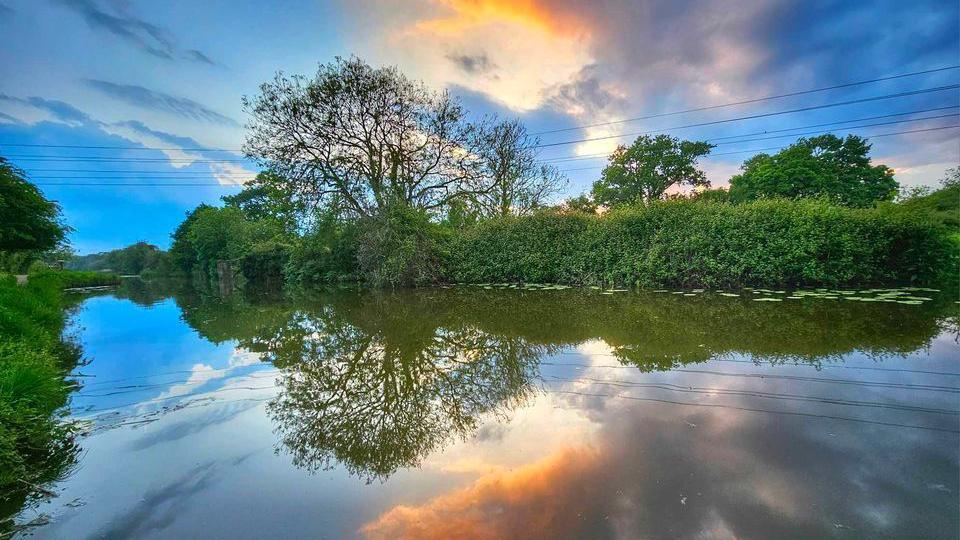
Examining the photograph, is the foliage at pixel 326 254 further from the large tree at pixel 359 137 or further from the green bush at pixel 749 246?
the green bush at pixel 749 246

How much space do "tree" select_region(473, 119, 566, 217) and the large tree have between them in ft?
4.49

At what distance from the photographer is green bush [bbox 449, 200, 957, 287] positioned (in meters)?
9.55

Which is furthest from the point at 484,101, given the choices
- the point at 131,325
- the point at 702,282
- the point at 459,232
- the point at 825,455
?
the point at 825,455

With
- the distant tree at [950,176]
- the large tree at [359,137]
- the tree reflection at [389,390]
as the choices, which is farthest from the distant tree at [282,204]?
the distant tree at [950,176]

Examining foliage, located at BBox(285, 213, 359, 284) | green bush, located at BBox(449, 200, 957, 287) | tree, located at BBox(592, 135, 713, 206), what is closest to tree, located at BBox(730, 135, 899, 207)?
tree, located at BBox(592, 135, 713, 206)

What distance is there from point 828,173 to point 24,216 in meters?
47.8

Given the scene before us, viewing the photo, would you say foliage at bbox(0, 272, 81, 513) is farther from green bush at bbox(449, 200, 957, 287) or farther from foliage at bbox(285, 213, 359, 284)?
foliage at bbox(285, 213, 359, 284)

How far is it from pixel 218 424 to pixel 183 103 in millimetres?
23960

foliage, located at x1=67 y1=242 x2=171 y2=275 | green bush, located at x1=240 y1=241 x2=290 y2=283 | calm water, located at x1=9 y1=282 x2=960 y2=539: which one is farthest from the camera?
foliage, located at x1=67 y1=242 x2=171 y2=275

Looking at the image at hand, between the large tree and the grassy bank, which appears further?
the large tree

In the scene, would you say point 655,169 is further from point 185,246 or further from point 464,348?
point 185,246

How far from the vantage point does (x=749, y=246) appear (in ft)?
33.9

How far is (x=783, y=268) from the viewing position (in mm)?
9977

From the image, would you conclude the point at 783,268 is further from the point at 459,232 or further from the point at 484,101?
the point at 484,101
